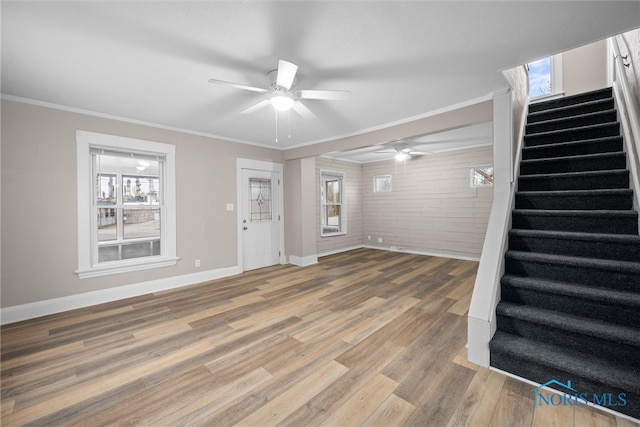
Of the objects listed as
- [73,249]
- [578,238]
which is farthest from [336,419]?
[73,249]

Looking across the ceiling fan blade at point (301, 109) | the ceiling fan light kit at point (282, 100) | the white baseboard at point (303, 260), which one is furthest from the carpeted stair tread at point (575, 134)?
the white baseboard at point (303, 260)

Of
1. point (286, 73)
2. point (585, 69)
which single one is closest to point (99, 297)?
point (286, 73)

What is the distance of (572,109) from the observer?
3527 mm

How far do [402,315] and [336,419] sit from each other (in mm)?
1684

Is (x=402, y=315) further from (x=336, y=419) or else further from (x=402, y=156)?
(x=402, y=156)

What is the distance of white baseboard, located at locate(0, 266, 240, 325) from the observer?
300cm

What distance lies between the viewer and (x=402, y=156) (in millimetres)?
5699

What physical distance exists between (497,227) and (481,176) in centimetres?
382

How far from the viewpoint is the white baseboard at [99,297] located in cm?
300

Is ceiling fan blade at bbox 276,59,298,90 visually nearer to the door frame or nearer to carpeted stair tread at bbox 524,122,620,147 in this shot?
the door frame

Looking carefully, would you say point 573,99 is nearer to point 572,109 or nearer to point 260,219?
point 572,109

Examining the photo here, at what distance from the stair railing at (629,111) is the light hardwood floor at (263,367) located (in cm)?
199

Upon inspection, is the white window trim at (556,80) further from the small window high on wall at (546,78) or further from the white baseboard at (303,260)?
the white baseboard at (303,260)

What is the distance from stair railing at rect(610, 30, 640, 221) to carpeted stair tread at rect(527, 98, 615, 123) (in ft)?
0.39
